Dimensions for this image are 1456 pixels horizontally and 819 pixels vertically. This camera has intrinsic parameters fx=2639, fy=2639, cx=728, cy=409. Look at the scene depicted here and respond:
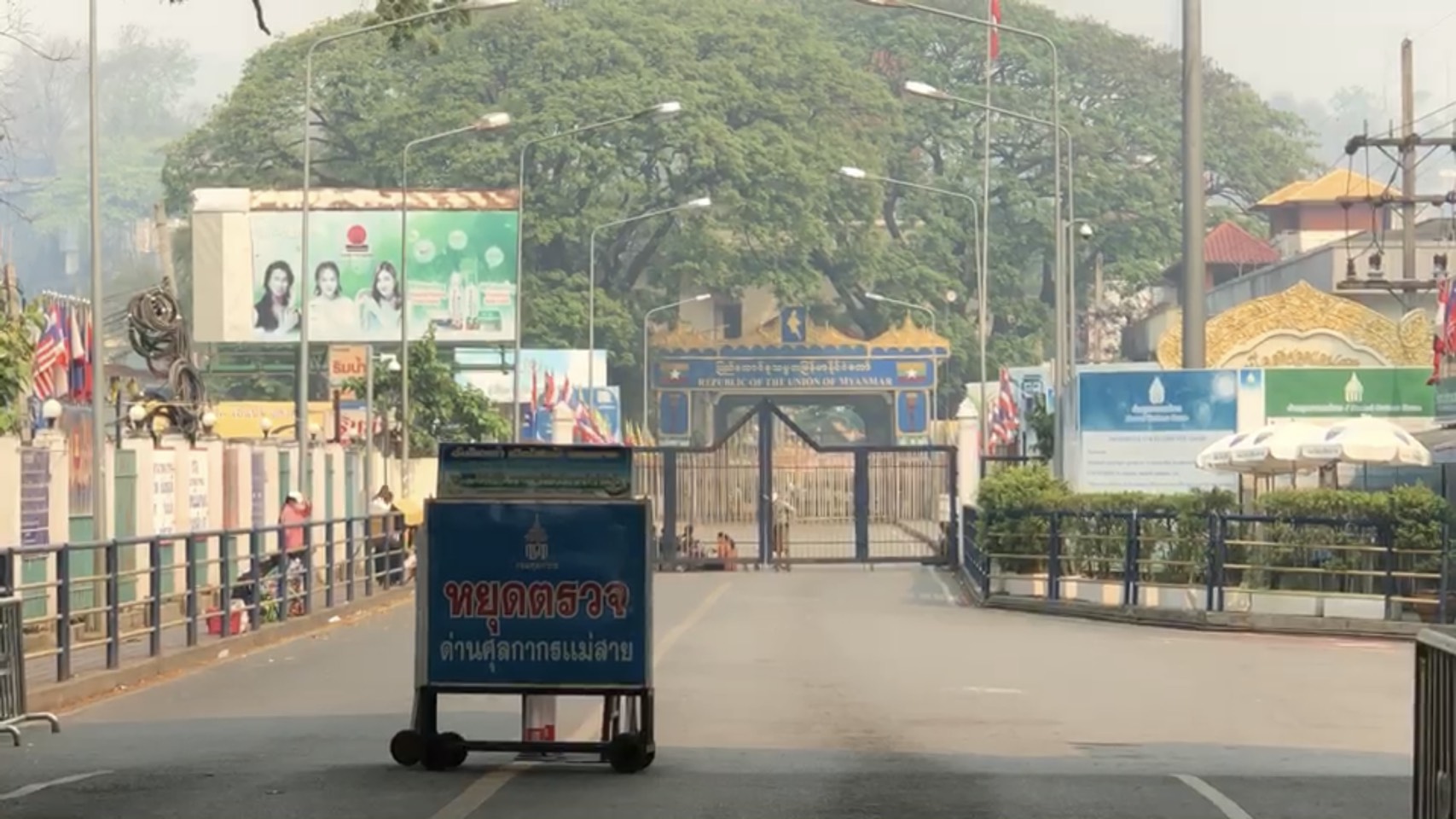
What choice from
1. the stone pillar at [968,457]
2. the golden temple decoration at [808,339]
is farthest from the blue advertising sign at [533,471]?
the golden temple decoration at [808,339]

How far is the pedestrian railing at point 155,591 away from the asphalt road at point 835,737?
726mm

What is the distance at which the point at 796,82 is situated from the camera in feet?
350

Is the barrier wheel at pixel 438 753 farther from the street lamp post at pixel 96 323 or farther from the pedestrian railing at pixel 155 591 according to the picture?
the street lamp post at pixel 96 323

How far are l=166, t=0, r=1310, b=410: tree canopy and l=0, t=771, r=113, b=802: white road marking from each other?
77.2 metres

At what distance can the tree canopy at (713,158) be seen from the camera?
318 feet

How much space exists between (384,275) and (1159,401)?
39.2 metres

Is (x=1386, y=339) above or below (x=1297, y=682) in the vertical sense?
above

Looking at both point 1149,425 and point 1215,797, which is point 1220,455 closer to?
point 1149,425

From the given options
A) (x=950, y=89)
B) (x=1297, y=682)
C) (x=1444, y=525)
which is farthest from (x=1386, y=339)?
(x=950, y=89)

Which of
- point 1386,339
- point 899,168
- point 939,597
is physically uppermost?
point 899,168

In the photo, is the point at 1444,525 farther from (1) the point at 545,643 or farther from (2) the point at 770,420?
(2) the point at 770,420

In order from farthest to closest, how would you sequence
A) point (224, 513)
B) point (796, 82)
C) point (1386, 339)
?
point (796, 82)
point (1386, 339)
point (224, 513)

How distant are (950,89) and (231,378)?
131 ft

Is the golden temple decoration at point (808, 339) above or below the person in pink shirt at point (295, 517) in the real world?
above
